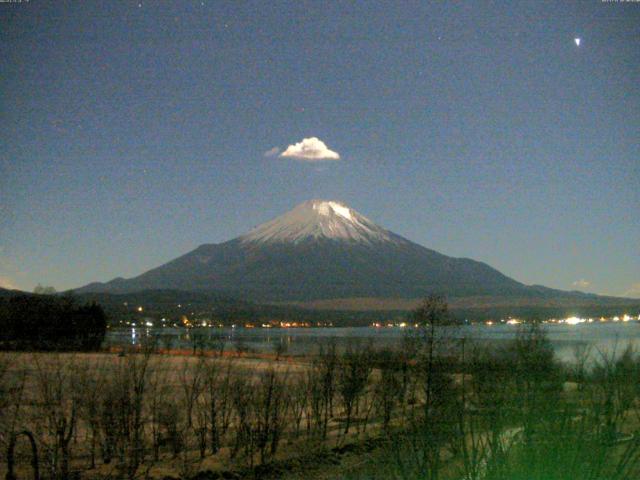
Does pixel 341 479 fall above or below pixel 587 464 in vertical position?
below

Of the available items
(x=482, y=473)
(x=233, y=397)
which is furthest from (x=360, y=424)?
(x=482, y=473)

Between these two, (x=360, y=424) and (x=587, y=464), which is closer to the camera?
(x=587, y=464)

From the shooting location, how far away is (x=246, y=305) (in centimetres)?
19788

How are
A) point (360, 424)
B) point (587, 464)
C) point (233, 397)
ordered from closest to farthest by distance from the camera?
point (587, 464), point (233, 397), point (360, 424)

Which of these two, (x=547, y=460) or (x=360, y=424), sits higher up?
(x=547, y=460)

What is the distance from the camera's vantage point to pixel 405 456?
6754 mm

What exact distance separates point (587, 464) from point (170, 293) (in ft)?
624

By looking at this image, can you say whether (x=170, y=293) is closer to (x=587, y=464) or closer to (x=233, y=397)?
(x=233, y=397)

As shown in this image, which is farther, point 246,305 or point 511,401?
point 246,305

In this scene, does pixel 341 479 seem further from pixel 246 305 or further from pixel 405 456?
pixel 246 305

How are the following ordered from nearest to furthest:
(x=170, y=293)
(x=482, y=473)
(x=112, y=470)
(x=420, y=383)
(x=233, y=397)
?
(x=482, y=473), (x=112, y=470), (x=233, y=397), (x=420, y=383), (x=170, y=293)

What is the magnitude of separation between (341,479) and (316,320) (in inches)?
6931

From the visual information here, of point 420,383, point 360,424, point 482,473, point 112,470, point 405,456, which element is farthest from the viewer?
point 360,424

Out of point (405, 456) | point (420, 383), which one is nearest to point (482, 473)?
point (405, 456)
